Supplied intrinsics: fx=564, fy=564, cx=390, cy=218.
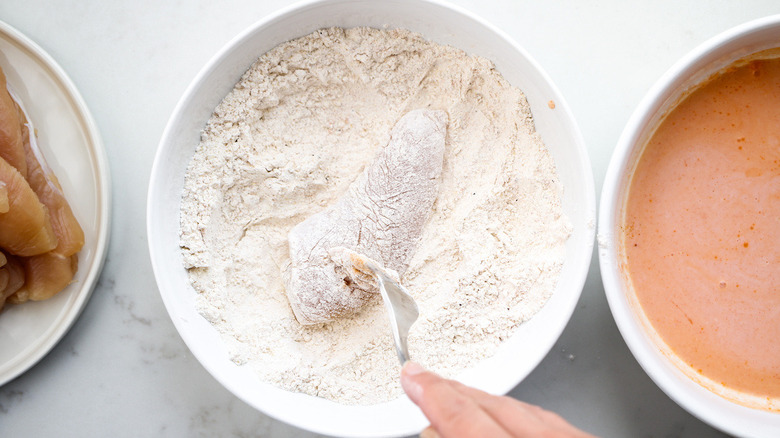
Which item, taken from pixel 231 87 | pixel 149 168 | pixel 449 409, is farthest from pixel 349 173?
pixel 449 409

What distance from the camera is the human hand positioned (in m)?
0.64

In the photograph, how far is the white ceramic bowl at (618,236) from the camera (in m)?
0.93

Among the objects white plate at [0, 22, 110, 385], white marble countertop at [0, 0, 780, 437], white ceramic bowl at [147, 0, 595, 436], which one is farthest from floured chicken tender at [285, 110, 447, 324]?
white plate at [0, 22, 110, 385]

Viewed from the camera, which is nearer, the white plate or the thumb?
the thumb

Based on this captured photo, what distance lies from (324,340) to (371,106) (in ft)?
1.55

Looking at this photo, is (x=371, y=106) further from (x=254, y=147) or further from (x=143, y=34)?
(x=143, y=34)

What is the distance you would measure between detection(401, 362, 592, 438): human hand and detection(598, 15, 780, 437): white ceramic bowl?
0.36m

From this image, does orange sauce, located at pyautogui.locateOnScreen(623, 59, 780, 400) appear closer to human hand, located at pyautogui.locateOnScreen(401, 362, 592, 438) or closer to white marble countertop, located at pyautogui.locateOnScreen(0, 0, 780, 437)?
white marble countertop, located at pyautogui.locateOnScreen(0, 0, 780, 437)

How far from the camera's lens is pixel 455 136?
1098mm

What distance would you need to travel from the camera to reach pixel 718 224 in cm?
101

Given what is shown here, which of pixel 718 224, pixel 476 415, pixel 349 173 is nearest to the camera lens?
pixel 476 415

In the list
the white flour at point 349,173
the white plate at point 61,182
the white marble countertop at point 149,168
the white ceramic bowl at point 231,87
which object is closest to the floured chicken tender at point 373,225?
the white flour at point 349,173

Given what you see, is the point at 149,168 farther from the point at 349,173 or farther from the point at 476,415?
the point at 476,415

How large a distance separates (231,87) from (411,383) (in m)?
0.66
